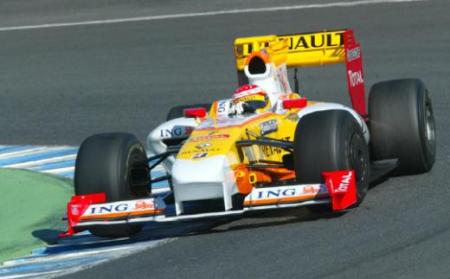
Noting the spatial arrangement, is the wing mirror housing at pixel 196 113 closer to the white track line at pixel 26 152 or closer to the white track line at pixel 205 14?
the white track line at pixel 26 152

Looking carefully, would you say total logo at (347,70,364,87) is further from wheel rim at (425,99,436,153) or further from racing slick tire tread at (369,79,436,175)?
wheel rim at (425,99,436,153)

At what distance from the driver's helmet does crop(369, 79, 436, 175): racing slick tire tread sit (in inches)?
38.8

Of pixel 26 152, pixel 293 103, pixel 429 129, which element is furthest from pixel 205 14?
pixel 293 103

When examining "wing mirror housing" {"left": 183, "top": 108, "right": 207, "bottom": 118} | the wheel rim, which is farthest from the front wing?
the wheel rim

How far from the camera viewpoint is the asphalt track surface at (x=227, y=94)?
8.35 meters

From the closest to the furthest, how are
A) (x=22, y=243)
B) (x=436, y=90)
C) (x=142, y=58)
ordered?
(x=22, y=243), (x=436, y=90), (x=142, y=58)

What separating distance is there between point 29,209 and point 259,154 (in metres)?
2.47

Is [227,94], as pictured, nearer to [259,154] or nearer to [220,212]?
[259,154]

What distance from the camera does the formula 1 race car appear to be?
9.02m

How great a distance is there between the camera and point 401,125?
10312mm

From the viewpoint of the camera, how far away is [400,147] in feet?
34.0

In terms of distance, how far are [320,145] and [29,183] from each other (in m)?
3.94

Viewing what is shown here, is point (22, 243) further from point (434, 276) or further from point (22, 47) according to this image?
point (22, 47)

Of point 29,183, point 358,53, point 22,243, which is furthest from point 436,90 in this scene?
point 22,243
